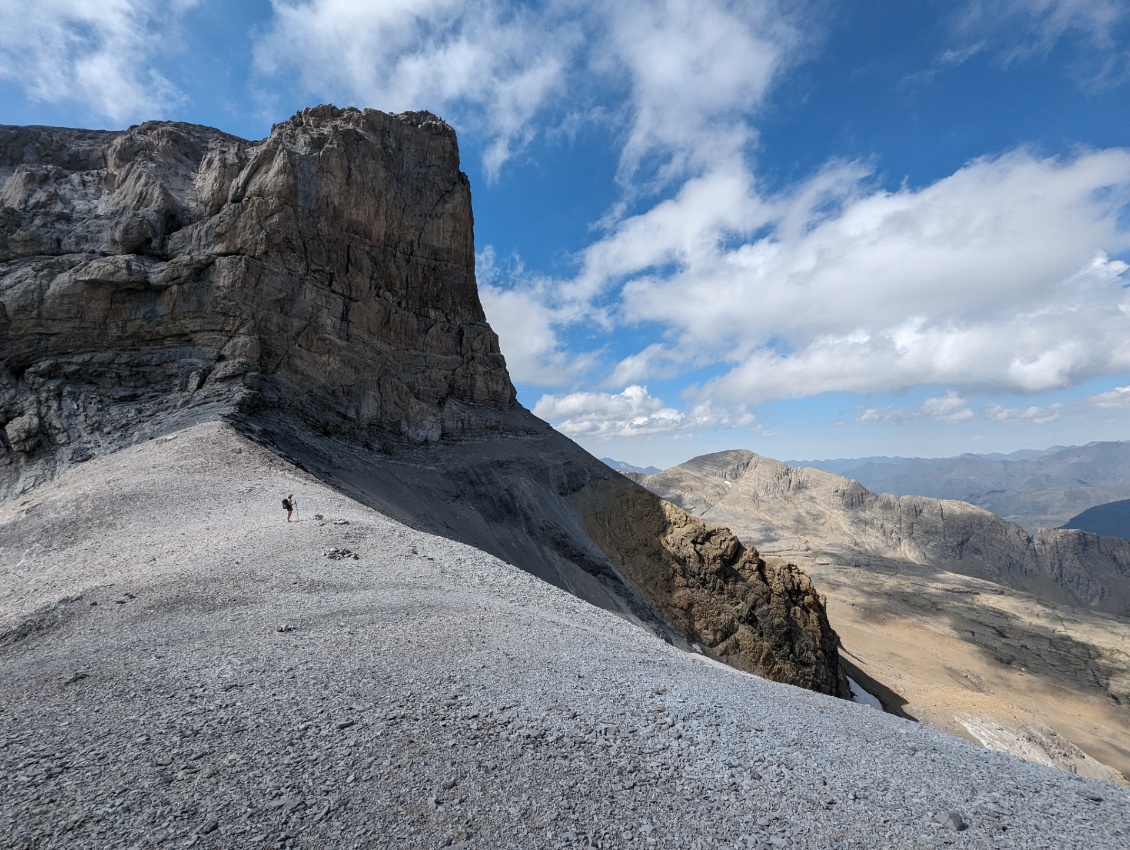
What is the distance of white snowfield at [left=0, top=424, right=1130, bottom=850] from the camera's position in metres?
4.06

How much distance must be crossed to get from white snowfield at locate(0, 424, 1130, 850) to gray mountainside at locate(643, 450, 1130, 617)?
3604 inches

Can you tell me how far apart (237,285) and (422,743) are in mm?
25179

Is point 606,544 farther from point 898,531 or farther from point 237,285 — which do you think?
point 898,531

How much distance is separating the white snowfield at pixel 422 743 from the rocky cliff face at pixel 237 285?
15.2 metres

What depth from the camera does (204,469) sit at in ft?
55.3

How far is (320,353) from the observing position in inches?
1048

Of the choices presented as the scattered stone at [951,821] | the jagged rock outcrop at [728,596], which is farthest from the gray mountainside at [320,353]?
the scattered stone at [951,821]

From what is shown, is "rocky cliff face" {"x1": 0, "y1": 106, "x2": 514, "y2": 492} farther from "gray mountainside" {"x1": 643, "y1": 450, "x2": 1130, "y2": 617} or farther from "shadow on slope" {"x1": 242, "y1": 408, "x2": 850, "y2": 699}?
"gray mountainside" {"x1": 643, "y1": 450, "x2": 1130, "y2": 617}

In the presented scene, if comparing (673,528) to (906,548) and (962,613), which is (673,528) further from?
(906,548)

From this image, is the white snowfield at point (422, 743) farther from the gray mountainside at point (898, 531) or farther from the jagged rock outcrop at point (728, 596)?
the gray mountainside at point (898, 531)

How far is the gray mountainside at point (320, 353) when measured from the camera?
2230cm

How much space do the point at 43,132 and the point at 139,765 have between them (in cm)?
4203

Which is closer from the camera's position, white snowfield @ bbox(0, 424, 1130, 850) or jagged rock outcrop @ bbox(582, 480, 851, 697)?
white snowfield @ bbox(0, 424, 1130, 850)

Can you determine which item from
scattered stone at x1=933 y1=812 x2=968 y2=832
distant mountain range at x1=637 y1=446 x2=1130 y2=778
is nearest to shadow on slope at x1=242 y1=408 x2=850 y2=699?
distant mountain range at x1=637 y1=446 x2=1130 y2=778
